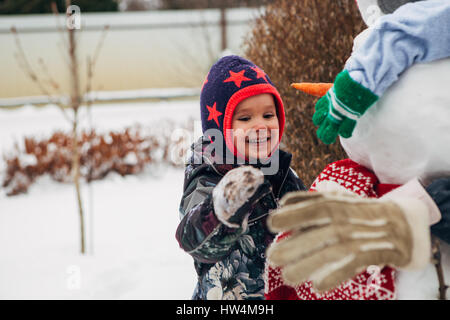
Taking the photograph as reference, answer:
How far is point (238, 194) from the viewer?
963 millimetres

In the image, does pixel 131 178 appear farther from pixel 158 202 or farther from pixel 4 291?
pixel 4 291

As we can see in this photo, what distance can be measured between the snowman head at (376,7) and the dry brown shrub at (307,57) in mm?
950

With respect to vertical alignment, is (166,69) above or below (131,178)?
above

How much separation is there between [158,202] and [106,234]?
1004 mm

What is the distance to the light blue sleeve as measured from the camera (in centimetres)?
92

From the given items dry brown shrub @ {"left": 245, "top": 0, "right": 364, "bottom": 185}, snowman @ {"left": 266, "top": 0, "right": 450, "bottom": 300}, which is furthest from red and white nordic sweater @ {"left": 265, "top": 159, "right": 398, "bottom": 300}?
→ dry brown shrub @ {"left": 245, "top": 0, "right": 364, "bottom": 185}

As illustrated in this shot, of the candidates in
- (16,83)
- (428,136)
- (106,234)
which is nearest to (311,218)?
(428,136)

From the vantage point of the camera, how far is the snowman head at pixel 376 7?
1.08 metres

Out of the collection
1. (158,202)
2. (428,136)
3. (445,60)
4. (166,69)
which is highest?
(445,60)

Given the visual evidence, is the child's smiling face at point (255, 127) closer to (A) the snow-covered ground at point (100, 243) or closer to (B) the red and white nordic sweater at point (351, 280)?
(B) the red and white nordic sweater at point (351, 280)

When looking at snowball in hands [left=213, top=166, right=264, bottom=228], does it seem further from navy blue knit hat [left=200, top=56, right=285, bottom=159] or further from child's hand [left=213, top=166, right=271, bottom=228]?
navy blue knit hat [left=200, top=56, right=285, bottom=159]

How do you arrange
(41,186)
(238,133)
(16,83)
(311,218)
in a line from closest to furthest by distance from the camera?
(311,218) → (238,133) → (41,186) → (16,83)

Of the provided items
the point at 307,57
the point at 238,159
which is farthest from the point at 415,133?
the point at 307,57

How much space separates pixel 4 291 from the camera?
11.0 ft
